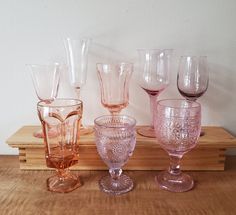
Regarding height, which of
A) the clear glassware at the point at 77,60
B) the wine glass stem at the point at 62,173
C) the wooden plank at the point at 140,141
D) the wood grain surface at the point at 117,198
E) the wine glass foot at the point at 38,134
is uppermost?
the clear glassware at the point at 77,60

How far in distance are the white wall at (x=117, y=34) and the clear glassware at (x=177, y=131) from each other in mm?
156

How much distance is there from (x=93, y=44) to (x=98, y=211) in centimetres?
42

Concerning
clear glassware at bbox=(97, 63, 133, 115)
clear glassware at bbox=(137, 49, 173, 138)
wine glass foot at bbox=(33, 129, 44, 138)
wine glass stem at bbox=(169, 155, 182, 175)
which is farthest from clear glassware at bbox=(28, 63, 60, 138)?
wine glass stem at bbox=(169, 155, 182, 175)

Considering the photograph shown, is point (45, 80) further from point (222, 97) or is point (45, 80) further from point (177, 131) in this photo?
point (222, 97)

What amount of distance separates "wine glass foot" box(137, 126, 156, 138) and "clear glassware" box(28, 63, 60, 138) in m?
0.24

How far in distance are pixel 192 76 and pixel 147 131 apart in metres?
0.18

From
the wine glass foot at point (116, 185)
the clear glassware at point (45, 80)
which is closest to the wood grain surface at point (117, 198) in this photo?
the wine glass foot at point (116, 185)

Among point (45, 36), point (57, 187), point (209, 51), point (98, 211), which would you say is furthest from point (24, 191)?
point (209, 51)

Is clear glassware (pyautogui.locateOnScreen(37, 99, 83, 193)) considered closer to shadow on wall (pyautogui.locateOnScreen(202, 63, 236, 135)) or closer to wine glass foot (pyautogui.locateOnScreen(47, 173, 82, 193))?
wine glass foot (pyautogui.locateOnScreen(47, 173, 82, 193))

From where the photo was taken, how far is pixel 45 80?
2.28 ft

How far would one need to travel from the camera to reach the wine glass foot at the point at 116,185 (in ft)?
1.98

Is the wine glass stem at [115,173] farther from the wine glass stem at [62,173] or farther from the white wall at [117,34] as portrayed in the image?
the white wall at [117,34]

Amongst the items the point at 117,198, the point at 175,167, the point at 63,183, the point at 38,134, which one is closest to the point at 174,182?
the point at 175,167

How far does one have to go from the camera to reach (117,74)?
0.71 m
